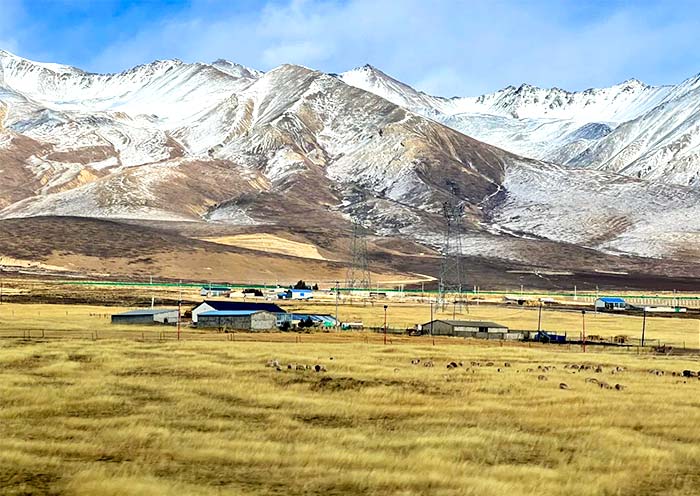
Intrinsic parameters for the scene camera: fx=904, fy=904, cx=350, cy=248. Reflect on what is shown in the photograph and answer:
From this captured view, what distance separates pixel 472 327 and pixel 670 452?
59250 mm

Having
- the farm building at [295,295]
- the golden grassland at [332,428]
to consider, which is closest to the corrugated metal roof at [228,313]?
the golden grassland at [332,428]

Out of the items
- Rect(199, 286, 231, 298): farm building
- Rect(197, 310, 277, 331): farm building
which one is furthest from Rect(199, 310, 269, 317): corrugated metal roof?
Rect(199, 286, 231, 298): farm building

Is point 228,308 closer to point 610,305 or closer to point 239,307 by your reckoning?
point 239,307

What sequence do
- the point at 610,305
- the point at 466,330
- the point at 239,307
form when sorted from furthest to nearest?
the point at 610,305 < the point at 239,307 < the point at 466,330

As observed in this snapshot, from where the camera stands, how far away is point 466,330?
86.9 metres

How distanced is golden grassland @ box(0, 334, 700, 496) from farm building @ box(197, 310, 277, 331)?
34474 millimetres

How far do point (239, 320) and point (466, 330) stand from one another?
72.0 feet

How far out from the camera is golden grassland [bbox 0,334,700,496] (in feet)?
75.7

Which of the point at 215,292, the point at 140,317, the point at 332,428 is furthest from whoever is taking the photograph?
the point at 215,292

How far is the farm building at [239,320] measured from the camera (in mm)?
87125

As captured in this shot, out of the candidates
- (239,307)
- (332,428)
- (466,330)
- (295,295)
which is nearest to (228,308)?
(239,307)

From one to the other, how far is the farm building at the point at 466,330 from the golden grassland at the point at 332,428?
33326 mm

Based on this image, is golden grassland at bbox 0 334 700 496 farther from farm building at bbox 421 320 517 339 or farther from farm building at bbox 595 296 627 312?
farm building at bbox 595 296 627 312

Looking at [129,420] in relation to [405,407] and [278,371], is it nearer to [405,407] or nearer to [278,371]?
[405,407]
